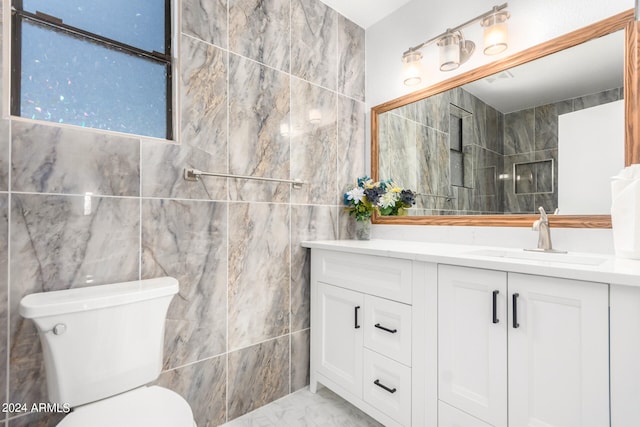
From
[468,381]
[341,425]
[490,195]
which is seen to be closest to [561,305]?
[468,381]

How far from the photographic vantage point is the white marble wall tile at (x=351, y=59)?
7.24ft

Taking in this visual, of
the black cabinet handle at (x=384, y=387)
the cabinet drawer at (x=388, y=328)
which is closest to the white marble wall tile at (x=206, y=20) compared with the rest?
the cabinet drawer at (x=388, y=328)

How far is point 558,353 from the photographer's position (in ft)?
3.22

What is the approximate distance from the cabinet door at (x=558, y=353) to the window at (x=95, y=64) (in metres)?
1.65

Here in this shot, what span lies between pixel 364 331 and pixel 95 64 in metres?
1.73

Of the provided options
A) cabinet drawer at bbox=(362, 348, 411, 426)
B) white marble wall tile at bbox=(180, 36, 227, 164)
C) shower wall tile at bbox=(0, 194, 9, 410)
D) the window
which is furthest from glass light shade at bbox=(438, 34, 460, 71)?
shower wall tile at bbox=(0, 194, 9, 410)

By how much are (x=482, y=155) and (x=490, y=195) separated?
0.75 ft

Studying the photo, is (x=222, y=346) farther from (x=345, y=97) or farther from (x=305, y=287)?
(x=345, y=97)

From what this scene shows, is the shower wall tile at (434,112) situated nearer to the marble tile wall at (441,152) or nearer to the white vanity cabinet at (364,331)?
the marble tile wall at (441,152)

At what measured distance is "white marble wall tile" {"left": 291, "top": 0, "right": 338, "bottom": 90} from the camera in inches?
76.5

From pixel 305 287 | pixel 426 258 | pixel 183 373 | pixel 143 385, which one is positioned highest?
pixel 426 258

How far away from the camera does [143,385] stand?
1.20 metres

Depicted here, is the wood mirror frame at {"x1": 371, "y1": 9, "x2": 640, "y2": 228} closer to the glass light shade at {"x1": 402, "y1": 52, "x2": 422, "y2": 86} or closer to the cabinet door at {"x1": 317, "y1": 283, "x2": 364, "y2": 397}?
the glass light shade at {"x1": 402, "y1": 52, "x2": 422, "y2": 86}

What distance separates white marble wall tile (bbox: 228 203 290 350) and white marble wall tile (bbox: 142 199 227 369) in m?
0.06
